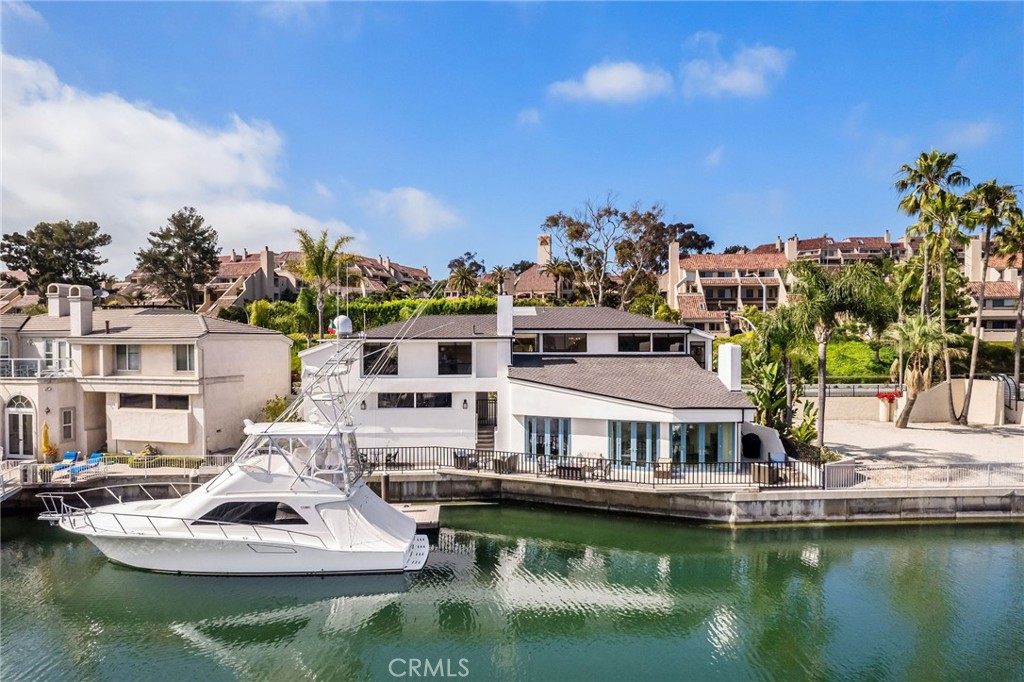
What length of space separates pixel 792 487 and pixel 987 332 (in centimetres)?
4445

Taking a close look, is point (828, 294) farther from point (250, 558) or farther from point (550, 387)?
point (250, 558)

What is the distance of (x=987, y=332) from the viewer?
50.9m

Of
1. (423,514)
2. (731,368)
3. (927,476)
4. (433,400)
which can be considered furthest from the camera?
(433,400)

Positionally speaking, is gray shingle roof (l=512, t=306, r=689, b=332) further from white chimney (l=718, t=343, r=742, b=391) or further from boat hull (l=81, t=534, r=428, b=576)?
boat hull (l=81, t=534, r=428, b=576)

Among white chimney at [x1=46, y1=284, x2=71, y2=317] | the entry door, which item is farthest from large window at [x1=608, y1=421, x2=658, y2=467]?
white chimney at [x1=46, y1=284, x2=71, y2=317]

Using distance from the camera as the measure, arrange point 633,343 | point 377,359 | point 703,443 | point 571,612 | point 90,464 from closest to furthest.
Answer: point 571,612 < point 703,443 < point 90,464 < point 377,359 < point 633,343

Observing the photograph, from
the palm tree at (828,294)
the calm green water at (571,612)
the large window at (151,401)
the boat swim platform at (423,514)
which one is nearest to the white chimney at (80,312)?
the large window at (151,401)

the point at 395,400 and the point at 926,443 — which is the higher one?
the point at 395,400

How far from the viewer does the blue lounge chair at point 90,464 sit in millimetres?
22312

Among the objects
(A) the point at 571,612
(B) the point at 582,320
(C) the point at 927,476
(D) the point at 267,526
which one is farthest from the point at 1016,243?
(D) the point at 267,526

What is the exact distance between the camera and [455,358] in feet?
84.3

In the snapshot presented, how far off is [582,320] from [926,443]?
17.7 m

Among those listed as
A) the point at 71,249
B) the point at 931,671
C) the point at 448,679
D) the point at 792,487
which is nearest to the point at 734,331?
the point at 792,487

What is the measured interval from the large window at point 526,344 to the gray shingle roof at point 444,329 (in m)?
1.43
